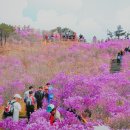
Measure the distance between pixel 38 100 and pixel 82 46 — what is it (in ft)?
92.2

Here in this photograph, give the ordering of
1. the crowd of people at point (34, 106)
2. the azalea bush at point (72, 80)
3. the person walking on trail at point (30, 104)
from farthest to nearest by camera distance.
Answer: the person walking on trail at point (30, 104) < the azalea bush at point (72, 80) < the crowd of people at point (34, 106)

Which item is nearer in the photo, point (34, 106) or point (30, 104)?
point (30, 104)

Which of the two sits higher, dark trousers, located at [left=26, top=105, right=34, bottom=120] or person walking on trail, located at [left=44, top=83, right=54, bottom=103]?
person walking on trail, located at [left=44, top=83, right=54, bottom=103]

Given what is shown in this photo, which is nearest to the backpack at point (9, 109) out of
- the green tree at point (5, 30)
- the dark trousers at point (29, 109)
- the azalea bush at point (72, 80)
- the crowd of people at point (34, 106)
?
the crowd of people at point (34, 106)

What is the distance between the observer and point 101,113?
25.7 meters

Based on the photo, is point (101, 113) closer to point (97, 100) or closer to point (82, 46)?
point (97, 100)

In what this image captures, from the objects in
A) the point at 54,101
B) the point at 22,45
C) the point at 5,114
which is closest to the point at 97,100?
the point at 54,101

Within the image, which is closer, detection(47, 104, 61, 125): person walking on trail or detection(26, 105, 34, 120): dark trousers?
detection(47, 104, 61, 125): person walking on trail

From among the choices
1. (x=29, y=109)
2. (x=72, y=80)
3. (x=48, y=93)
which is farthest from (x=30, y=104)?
(x=72, y=80)

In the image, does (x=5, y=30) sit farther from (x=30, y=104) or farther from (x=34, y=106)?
(x=30, y=104)

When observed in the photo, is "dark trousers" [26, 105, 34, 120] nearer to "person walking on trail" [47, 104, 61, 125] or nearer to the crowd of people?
the crowd of people

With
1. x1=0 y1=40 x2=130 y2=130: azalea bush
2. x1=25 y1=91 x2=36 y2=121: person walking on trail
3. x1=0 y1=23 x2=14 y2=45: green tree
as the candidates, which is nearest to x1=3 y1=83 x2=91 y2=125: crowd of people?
x1=25 y1=91 x2=36 y2=121: person walking on trail

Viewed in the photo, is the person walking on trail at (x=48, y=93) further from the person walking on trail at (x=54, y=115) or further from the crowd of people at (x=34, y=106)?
the person walking on trail at (x=54, y=115)

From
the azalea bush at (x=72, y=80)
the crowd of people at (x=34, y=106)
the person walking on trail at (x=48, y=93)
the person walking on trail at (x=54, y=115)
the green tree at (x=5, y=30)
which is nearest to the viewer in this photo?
the person walking on trail at (x=54, y=115)
